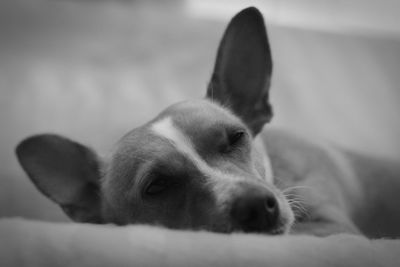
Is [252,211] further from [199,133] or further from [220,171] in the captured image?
[199,133]

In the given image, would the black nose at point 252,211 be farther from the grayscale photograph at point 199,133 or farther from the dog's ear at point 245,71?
the dog's ear at point 245,71

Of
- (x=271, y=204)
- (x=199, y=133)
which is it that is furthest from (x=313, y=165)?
(x=271, y=204)

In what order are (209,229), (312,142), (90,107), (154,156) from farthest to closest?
(90,107) → (312,142) → (154,156) → (209,229)

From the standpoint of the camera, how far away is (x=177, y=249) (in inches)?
45.8

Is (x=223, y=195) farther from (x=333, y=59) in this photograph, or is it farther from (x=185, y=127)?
(x=333, y=59)

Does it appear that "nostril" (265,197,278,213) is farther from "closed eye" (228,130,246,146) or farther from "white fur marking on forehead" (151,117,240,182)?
"closed eye" (228,130,246,146)

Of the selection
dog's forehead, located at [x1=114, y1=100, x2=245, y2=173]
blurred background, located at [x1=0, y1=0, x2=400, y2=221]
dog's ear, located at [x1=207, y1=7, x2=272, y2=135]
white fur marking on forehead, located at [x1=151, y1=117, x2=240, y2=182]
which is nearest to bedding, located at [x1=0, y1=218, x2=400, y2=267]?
white fur marking on forehead, located at [x1=151, y1=117, x2=240, y2=182]

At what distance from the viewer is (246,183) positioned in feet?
4.95

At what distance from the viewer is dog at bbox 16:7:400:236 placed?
155 centimetres

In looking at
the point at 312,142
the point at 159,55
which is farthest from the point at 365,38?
the point at 159,55

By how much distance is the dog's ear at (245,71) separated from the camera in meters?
→ 2.04

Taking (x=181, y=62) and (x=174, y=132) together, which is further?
(x=181, y=62)

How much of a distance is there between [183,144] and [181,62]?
5.47ft

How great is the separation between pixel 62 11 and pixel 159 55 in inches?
27.9
